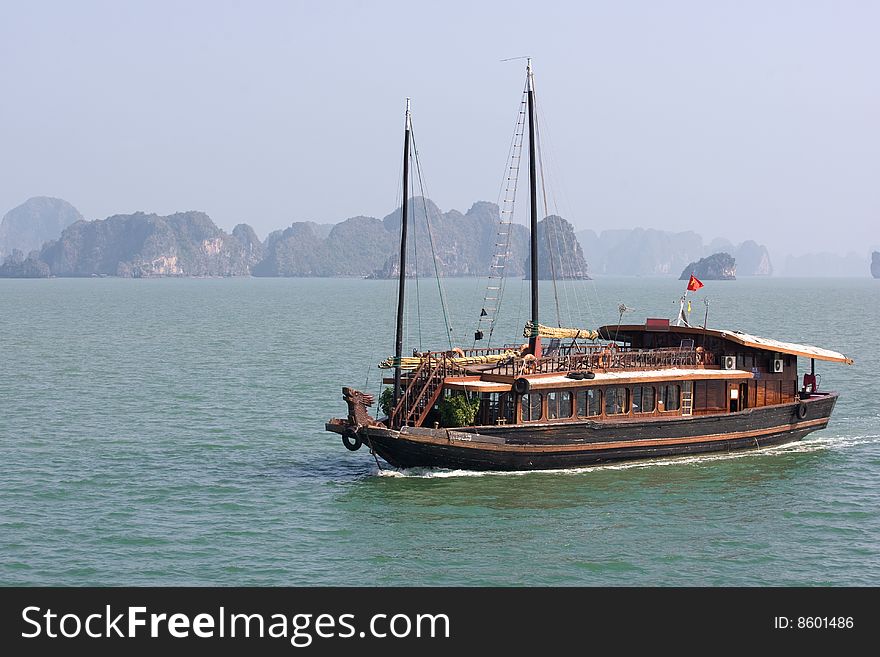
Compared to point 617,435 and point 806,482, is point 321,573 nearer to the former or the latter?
point 617,435

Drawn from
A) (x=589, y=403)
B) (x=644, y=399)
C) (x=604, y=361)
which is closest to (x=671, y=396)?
(x=644, y=399)

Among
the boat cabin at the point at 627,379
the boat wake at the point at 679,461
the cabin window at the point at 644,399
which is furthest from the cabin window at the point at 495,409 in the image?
the cabin window at the point at 644,399

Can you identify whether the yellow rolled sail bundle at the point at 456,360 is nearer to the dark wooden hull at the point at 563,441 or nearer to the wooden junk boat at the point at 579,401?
the wooden junk boat at the point at 579,401

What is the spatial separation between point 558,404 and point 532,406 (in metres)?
0.94

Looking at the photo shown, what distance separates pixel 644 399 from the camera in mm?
37812

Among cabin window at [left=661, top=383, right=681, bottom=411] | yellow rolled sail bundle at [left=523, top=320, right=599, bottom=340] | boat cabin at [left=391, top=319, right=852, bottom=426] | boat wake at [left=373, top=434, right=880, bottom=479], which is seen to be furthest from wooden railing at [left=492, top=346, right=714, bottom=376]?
boat wake at [left=373, top=434, right=880, bottom=479]

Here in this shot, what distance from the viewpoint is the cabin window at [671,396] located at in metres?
38.2

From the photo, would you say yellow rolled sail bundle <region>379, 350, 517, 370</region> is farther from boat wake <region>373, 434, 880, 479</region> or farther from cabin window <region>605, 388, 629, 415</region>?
cabin window <region>605, 388, 629, 415</region>

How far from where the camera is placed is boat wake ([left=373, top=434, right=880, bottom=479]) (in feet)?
116

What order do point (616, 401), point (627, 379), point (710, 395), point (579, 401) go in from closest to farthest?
point (579, 401) → point (627, 379) → point (616, 401) → point (710, 395)

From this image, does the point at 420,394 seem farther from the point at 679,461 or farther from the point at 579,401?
the point at 679,461

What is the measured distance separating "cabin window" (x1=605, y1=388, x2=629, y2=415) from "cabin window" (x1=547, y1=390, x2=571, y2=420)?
55.8 inches

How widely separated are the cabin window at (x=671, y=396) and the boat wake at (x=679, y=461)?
163cm
